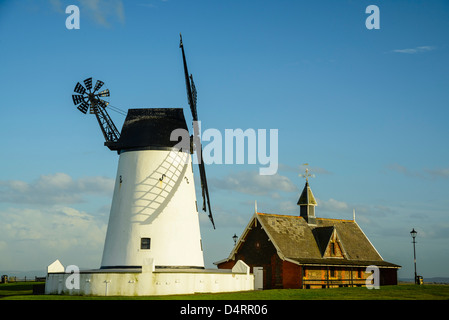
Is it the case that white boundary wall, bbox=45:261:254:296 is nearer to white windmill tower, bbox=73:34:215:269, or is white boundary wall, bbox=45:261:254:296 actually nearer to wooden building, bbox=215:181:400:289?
white windmill tower, bbox=73:34:215:269

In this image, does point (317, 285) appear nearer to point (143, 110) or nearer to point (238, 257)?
point (238, 257)

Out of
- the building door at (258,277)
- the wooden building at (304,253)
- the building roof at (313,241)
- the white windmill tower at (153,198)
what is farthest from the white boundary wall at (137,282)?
the building roof at (313,241)

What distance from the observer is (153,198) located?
35781mm

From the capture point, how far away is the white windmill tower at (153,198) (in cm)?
3531

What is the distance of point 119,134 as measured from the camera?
127 ft

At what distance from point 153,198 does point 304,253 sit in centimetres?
1694

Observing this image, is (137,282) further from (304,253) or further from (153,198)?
(304,253)

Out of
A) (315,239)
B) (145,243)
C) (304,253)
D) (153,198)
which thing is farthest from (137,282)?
(315,239)

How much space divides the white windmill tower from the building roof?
36.0 ft

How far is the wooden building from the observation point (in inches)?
1794

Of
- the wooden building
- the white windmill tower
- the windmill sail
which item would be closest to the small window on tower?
the white windmill tower
